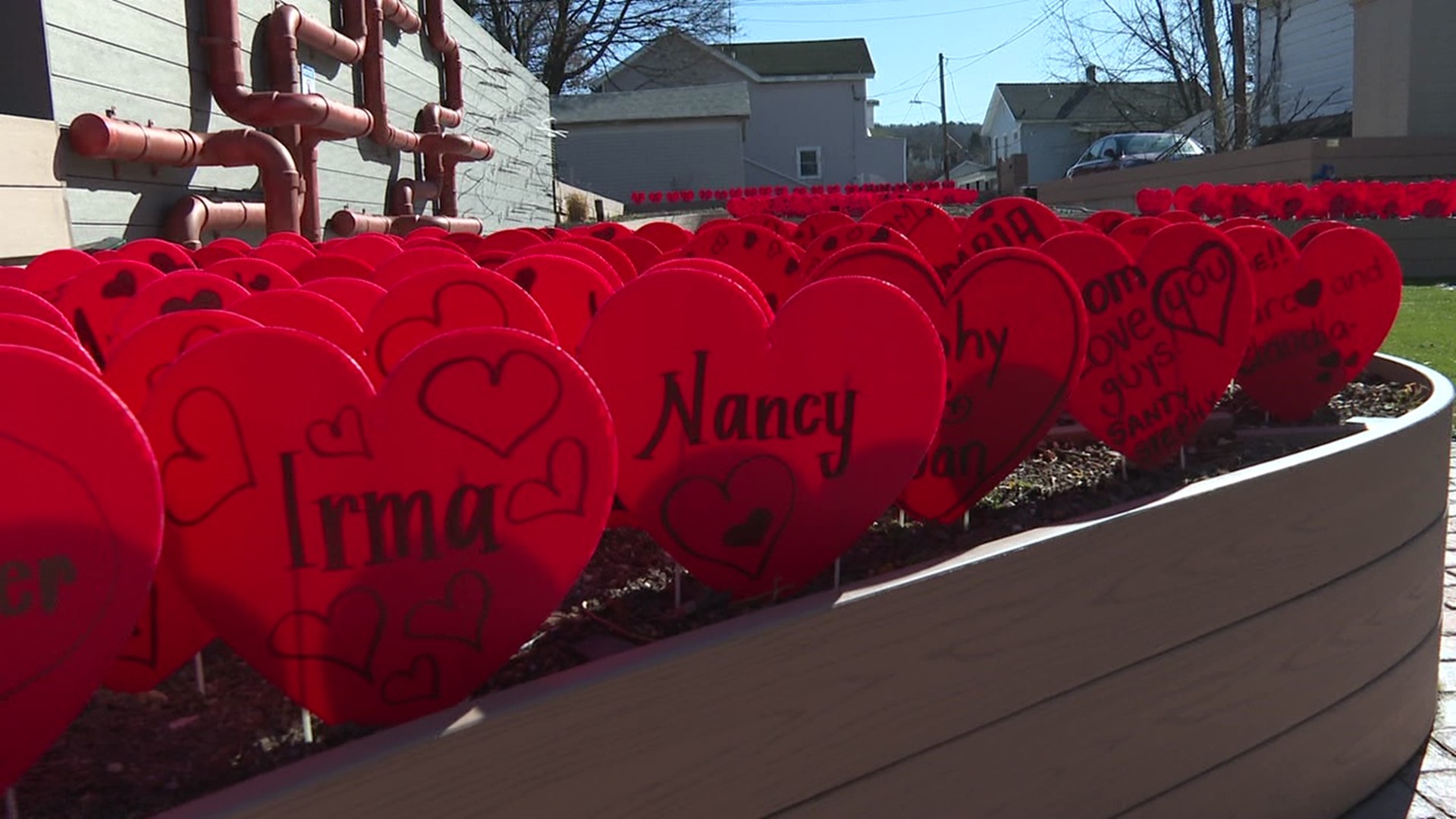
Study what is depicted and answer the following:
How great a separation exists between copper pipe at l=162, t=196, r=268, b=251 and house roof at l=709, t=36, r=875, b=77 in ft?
94.5

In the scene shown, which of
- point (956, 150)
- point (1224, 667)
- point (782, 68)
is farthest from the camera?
point (956, 150)

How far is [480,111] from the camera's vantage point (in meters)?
15.8

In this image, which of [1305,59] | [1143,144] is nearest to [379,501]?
[1143,144]

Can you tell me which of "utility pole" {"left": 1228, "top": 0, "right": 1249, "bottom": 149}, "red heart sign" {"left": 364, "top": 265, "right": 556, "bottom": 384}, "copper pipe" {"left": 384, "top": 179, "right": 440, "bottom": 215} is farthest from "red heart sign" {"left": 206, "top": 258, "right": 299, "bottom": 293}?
"utility pole" {"left": 1228, "top": 0, "right": 1249, "bottom": 149}

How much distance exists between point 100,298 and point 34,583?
2.83 feet

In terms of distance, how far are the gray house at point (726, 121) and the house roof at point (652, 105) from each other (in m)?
0.02

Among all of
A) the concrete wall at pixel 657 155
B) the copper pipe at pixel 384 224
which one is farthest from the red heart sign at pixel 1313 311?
the concrete wall at pixel 657 155

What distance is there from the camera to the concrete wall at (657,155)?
27812 millimetres

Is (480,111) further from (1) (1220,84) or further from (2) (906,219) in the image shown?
(1) (1220,84)

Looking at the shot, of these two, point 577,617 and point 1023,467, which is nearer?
point 577,617

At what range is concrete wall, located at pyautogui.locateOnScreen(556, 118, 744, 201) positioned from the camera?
1095 inches

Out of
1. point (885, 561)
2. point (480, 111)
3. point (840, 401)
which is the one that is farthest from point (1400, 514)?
point (480, 111)

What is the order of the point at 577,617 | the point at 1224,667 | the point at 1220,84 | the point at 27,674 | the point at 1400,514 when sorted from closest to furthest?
the point at 27,674
the point at 577,617
the point at 1224,667
the point at 1400,514
the point at 1220,84

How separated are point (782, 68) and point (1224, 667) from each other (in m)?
36.0
